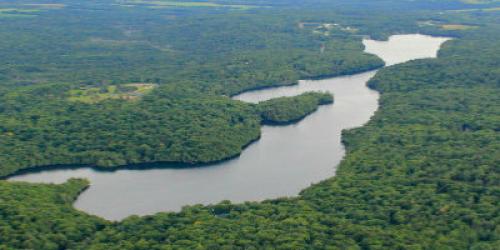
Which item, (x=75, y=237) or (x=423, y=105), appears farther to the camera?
(x=423, y=105)

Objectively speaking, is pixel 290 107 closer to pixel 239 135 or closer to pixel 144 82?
pixel 239 135

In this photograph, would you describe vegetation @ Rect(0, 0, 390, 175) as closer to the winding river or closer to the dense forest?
the dense forest

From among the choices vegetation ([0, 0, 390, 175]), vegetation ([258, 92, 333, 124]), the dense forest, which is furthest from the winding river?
vegetation ([0, 0, 390, 175])

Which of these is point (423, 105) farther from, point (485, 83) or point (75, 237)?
point (75, 237)

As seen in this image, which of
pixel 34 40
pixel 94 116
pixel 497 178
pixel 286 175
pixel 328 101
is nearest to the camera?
pixel 497 178

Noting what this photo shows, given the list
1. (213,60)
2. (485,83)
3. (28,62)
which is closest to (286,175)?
(485,83)
